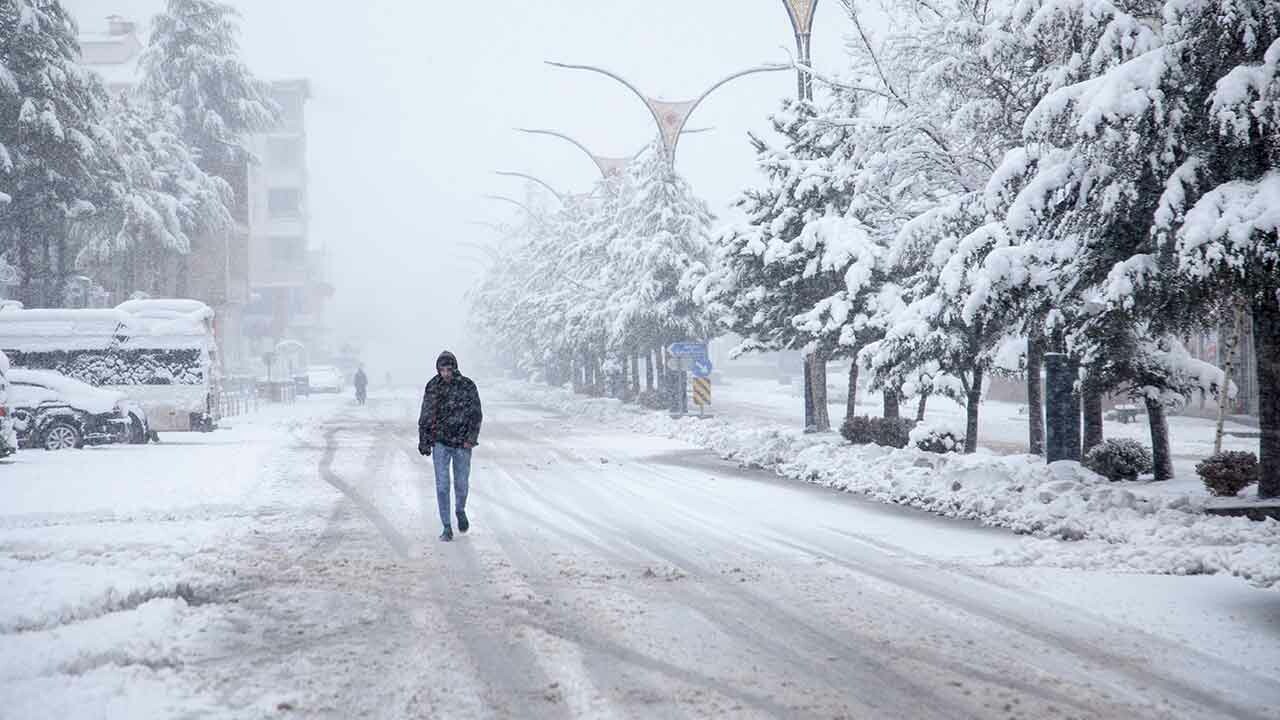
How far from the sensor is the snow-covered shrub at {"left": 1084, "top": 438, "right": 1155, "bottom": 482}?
1421 centimetres

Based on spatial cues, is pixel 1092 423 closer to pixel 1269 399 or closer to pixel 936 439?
pixel 936 439

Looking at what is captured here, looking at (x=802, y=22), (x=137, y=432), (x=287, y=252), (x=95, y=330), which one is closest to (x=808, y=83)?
(x=802, y=22)

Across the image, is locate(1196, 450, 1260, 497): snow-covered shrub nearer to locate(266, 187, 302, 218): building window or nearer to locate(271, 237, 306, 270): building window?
locate(271, 237, 306, 270): building window

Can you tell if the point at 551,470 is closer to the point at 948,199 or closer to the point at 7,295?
the point at 948,199

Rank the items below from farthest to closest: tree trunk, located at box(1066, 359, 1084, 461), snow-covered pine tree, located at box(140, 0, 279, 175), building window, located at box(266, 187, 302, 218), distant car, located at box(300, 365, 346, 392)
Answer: building window, located at box(266, 187, 302, 218) → distant car, located at box(300, 365, 346, 392) → snow-covered pine tree, located at box(140, 0, 279, 175) → tree trunk, located at box(1066, 359, 1084, 461)

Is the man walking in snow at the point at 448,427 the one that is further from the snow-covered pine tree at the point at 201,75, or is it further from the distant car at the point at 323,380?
the distant car at the point at 323,380

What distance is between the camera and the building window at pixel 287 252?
90.2 m

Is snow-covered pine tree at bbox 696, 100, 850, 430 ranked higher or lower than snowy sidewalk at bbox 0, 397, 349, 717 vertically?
higher

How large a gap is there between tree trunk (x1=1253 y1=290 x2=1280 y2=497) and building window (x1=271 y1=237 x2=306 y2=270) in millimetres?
86928

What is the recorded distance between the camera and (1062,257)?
11.9 m

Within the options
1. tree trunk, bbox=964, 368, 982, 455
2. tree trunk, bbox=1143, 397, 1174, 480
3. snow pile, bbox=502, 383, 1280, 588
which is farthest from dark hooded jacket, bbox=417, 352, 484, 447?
tree trunk, bbox=964, 368, 982, 455

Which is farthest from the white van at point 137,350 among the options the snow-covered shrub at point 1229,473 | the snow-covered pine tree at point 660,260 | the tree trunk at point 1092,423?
the snow-covered shrub at point 1229,473

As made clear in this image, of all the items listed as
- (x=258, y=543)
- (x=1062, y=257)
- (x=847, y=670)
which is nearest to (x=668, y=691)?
(x=847, y=670)

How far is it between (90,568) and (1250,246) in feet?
32.8
